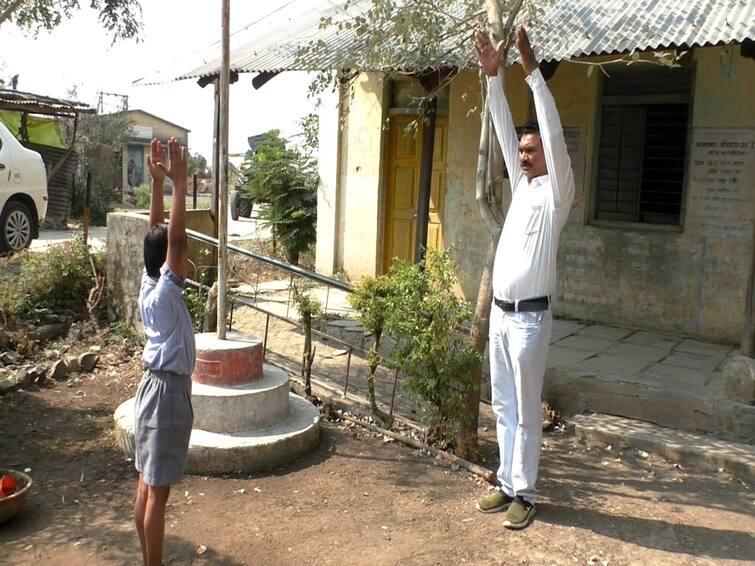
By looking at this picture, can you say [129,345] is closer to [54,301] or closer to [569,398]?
[54,301]

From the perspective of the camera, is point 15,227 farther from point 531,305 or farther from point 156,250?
point 531,305

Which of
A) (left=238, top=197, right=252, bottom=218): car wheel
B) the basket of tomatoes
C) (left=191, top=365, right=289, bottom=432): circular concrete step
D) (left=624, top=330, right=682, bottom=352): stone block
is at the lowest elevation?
the basket of tomatoes

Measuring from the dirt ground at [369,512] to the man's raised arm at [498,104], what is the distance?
1.73 meters

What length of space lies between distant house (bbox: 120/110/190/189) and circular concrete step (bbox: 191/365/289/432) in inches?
1196

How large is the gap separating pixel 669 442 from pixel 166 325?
11.0 feet

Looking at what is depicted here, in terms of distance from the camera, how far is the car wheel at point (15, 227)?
1063 centimetres

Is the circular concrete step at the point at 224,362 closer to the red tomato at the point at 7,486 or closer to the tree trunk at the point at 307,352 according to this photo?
the tree trunk at the point at 307,352

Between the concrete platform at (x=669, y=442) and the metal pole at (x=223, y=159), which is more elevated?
the metal pole at (x=223, y=159)

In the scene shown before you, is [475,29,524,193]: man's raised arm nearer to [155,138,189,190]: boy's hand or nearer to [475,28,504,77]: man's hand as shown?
[475,28,504,77]: man's hand

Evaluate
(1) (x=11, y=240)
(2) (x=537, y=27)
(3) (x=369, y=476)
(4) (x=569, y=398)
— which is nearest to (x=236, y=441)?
(3) (x=369, y=476)

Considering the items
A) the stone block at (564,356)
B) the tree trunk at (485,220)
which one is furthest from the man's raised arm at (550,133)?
the stone block at (564,356)

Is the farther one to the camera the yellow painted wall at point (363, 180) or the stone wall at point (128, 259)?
the yellow painted wall at point (363, 180)

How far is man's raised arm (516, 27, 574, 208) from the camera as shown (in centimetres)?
339

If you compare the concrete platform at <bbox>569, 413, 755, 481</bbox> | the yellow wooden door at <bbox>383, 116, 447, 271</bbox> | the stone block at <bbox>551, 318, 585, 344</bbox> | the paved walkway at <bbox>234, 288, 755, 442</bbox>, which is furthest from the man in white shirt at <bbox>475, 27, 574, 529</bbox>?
the yellow wooden door at <bbox>383, 116, 447, 271</bbox>
